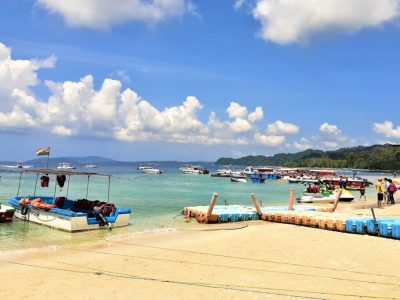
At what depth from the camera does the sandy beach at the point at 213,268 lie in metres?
9.97

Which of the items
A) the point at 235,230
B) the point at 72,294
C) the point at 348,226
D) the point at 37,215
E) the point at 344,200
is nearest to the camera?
the point at 72,294

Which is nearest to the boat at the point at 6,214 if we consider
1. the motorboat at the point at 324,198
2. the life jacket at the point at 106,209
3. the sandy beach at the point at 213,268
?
the life jacket at the point at 106,209

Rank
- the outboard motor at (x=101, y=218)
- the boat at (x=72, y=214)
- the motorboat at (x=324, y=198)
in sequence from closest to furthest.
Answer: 1. the boat at (x=72, y=214)
2. the outboard motor at (x=101, y=218)
3. the motorboat at (x=324, y=198)

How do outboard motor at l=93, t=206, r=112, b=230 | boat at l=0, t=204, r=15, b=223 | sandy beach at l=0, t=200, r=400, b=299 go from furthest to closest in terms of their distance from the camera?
boat at l=0, t=204, r=15, b=223, outboard motor at l=93, t=206, r=112, b=230, sandy beach at l=0, t=200, r=400, b=299

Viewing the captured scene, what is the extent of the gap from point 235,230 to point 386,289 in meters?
11.4

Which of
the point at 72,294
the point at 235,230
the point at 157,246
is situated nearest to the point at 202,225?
the point at 235,230

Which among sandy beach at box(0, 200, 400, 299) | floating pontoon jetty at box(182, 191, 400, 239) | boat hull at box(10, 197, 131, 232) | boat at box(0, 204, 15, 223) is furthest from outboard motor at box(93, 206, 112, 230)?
floating pontoon jetty at box(182, 191, 400, 239)

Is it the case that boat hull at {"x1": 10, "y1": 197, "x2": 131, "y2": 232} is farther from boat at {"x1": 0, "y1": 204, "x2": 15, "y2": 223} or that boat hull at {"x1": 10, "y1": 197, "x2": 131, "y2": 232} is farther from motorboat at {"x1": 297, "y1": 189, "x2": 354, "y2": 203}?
motorboat at {"x1": 297, "y1": 189, "x2": 354, "y2": 203}

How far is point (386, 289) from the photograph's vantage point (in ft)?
32.8

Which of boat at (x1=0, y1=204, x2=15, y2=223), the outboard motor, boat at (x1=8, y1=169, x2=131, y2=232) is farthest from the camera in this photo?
boat at (x1=0, y1=204, x2=15, y2=223)

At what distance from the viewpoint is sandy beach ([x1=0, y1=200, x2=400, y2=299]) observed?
32.7 feet

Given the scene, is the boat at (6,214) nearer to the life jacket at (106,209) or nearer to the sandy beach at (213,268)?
the life jacket at (106,209)

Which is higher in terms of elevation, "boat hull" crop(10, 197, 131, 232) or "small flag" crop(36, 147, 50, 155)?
"small flag" crop(36, 147, 50, 155)

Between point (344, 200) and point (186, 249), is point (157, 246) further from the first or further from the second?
point (344, 200)
